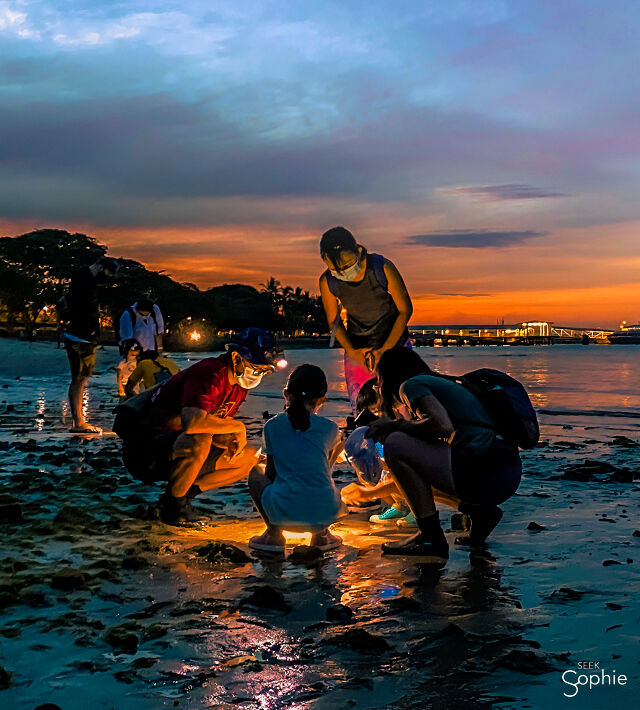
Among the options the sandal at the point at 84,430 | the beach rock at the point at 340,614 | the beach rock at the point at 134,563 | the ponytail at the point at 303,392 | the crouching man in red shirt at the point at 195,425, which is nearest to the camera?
the beach rock at the point at 340,614

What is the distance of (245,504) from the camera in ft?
22.0

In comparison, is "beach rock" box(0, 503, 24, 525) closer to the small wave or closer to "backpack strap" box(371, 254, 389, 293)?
"backpack strap" box(371, 254, 389, 293)

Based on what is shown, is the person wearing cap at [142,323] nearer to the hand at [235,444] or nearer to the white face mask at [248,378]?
the hand at [235,444]

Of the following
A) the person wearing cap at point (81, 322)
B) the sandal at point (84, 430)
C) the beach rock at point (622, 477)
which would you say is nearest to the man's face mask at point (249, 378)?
the beach rock at point (622, 477)

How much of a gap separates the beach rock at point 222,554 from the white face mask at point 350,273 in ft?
8.45

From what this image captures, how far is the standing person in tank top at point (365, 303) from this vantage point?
6492mm

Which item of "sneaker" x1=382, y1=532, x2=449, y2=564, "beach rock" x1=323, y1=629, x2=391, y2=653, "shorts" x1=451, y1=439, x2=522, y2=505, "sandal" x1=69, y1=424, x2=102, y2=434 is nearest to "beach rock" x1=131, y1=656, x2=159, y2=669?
"beach rock" x1=323, y1=629, x2=391, y2=653

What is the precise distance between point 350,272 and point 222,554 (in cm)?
270

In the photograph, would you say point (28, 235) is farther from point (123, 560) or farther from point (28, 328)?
point (123, 560)

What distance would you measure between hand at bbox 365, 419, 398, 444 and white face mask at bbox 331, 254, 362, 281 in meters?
1.87

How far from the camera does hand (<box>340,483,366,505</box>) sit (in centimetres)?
607

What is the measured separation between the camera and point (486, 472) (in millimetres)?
4805

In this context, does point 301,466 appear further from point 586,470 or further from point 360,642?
point 586,470

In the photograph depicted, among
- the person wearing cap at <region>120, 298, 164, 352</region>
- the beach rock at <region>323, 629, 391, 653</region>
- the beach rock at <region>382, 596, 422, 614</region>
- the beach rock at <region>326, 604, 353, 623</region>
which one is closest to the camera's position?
the beach rock at <region>323, 629, 391, 653</region>
